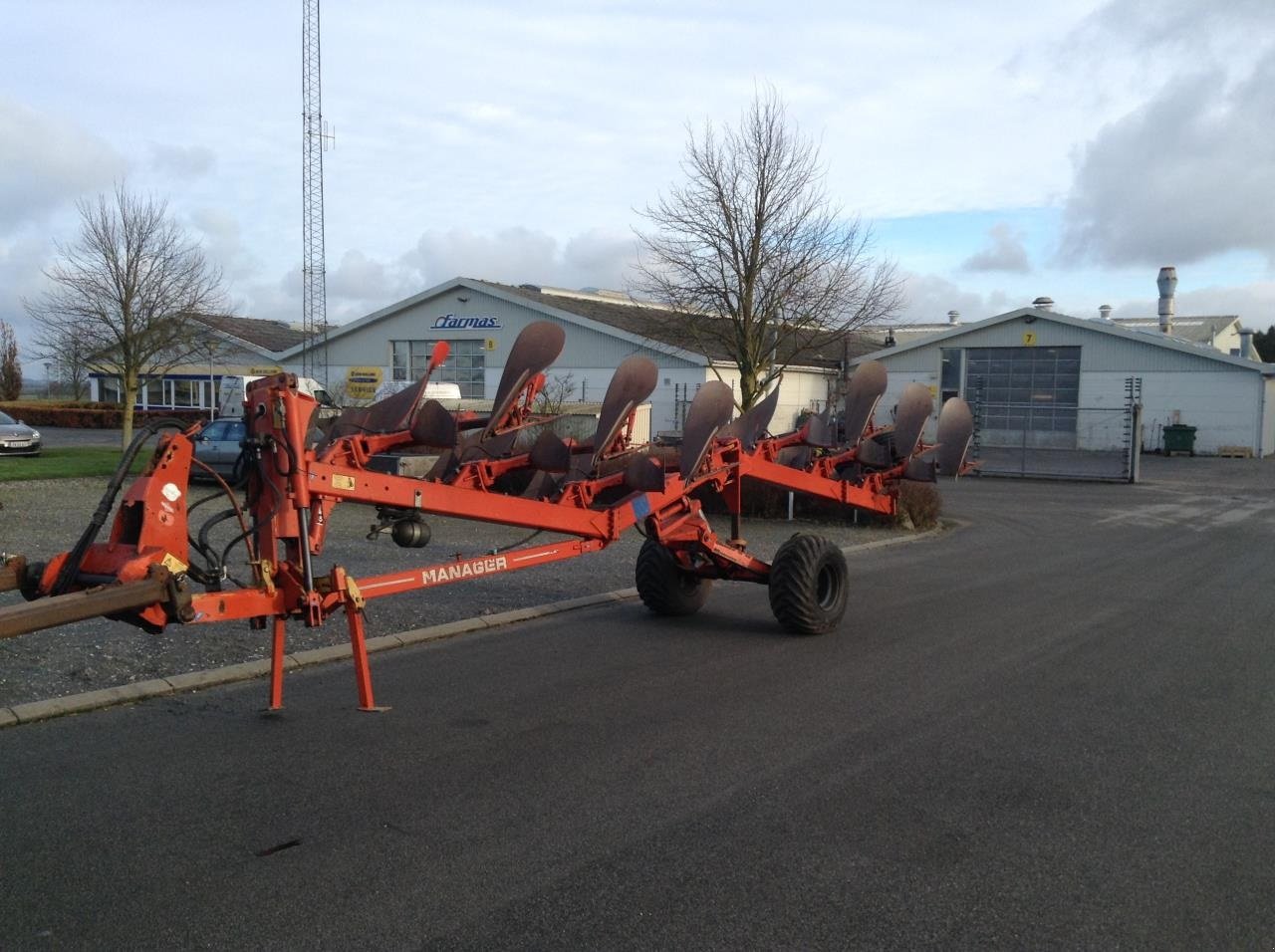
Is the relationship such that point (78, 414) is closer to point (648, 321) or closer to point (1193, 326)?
point (648, 321)

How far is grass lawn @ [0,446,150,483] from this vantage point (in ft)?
76.5

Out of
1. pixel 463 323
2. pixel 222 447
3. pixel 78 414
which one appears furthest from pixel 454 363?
pixel 222 447

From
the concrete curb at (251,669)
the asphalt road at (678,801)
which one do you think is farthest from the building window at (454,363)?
the asphalt road at (678,801)

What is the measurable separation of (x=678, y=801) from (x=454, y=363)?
4147 cm

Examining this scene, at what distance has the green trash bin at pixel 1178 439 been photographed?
41.2 m

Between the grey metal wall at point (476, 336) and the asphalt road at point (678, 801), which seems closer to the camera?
the asphalt road at point (678, 801)

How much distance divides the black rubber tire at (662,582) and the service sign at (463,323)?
1364 inches

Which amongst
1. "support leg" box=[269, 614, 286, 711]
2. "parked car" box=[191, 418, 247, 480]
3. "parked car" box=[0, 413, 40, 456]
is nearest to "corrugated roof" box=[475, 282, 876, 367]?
"parked car" box=[191, 418, 247, 480]

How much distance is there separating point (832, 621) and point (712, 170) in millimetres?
15585

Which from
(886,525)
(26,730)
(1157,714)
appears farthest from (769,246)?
(26,730)

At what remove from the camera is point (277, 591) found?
6109 millimetres

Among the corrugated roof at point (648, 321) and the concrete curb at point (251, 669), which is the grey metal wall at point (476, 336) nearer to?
the corrugated roof at point (648, 321)

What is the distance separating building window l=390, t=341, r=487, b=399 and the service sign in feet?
2.11

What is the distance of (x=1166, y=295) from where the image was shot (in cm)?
5756
